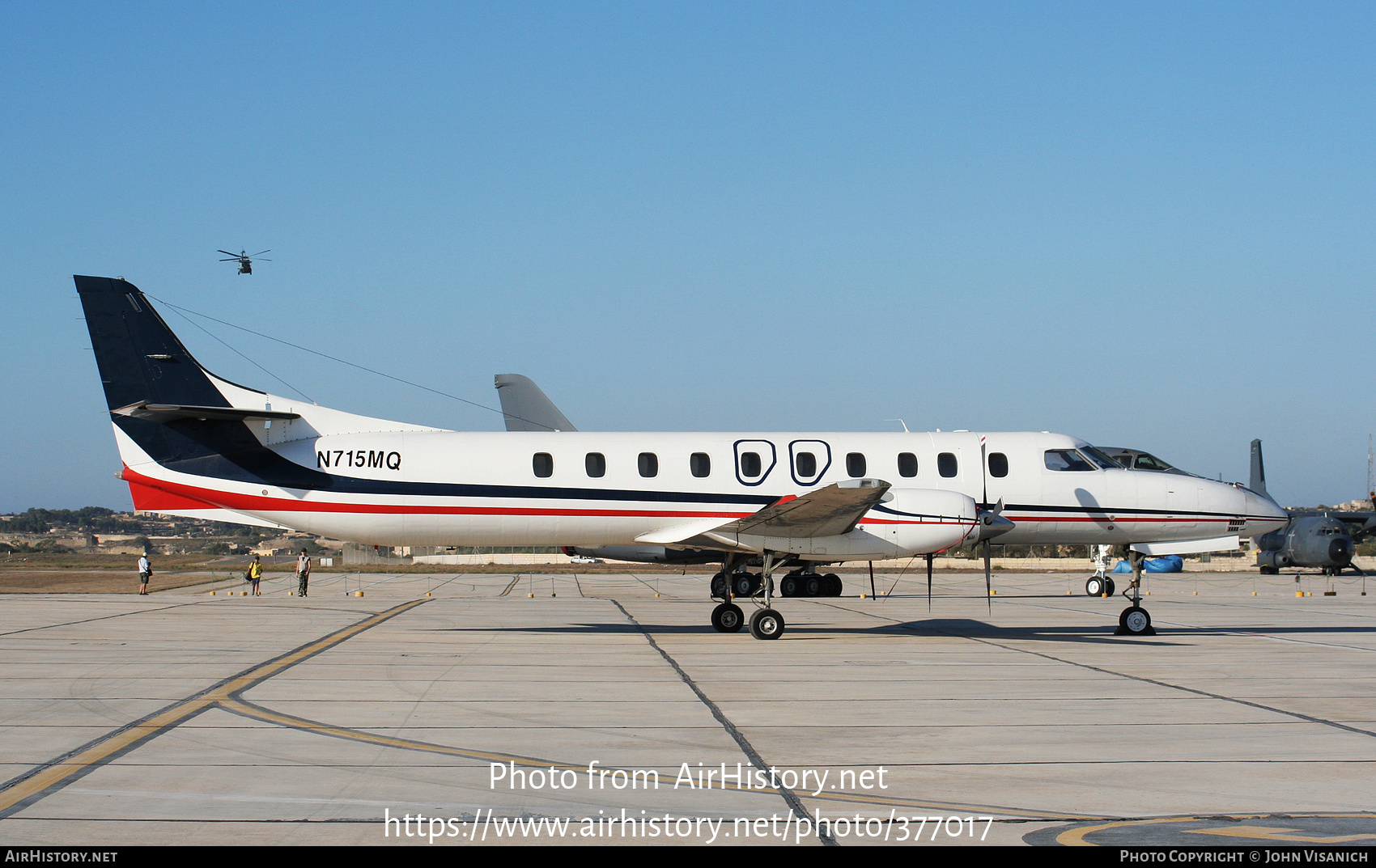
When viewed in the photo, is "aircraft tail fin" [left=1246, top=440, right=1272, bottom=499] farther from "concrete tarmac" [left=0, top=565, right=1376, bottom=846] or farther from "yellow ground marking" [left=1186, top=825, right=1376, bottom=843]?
"yellow ground marking" [left=1186, top=825, right=1376, bottom=843]

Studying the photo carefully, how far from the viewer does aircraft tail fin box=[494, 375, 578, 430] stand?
31156 mm

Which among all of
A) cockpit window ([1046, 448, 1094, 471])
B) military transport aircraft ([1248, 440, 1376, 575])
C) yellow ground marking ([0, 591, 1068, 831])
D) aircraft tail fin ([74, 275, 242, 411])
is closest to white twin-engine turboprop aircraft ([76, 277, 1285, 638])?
aircraft tail fin ([74, 275, 242, 411])

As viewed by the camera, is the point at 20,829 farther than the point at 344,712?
No

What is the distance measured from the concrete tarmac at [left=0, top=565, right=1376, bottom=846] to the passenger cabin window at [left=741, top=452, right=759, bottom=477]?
9.08 ft

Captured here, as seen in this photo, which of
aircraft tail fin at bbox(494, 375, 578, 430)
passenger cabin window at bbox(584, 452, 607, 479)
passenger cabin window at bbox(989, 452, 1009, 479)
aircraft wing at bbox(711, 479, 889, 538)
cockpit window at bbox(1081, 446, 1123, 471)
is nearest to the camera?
aircraft wing at bbox(711, 479, 889, 538)

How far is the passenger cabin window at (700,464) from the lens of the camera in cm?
1781

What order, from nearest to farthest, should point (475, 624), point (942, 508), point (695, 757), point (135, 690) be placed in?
point (695, 757), point (135, 690), point (942, 508), point (475, 624)

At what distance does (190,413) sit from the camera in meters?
16.8

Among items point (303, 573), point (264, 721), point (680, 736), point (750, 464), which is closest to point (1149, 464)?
point (750, 464)

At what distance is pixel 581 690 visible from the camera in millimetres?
11195

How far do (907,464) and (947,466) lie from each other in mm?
723

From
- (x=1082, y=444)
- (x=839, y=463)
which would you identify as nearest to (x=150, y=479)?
(x=839, y=463)

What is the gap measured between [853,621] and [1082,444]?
5.53 meters

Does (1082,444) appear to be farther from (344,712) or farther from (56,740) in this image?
(56,740)
